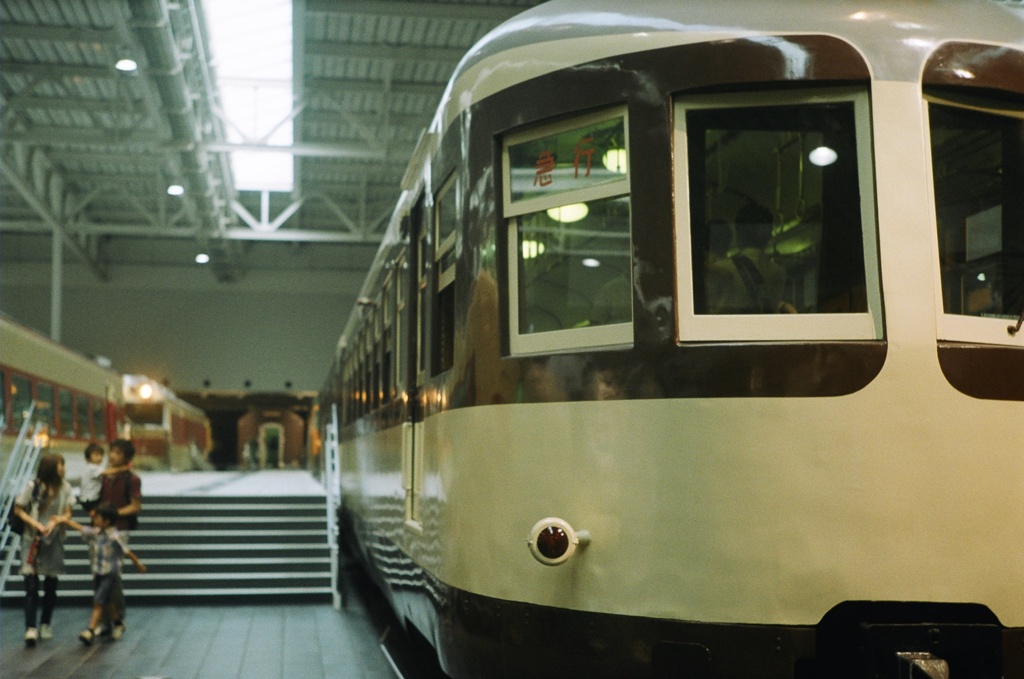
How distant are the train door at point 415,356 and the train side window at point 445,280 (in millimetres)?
234

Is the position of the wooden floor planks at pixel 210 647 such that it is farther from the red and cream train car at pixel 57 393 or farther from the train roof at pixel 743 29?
the red and cream train car at pixel 57 393

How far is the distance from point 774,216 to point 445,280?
1718mm

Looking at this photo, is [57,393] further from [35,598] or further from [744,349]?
[744,349]

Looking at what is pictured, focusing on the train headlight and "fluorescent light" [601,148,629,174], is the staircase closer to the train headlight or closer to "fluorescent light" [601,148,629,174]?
the train headlight

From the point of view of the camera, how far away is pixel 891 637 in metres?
3.79

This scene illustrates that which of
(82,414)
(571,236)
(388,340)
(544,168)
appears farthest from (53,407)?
(571,236)

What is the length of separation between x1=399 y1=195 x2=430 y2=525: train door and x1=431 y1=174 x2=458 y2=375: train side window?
0.77ft

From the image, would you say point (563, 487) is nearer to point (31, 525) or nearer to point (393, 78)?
point (31, 525)

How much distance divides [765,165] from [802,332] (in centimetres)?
63

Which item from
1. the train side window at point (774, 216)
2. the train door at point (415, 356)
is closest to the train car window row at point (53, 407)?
the train door at point (415, 356)

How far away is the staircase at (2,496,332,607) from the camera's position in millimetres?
11406

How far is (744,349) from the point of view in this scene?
401cm

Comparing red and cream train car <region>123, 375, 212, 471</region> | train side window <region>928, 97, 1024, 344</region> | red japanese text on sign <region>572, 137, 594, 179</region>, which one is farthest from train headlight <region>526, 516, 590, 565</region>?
red and cream train car <region>123, 375, 212, 471</region>

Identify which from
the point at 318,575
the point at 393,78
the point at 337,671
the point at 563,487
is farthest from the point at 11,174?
the point at 563,487
